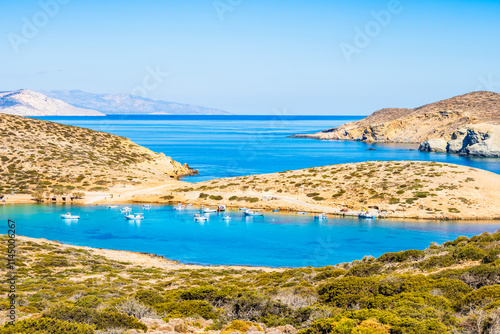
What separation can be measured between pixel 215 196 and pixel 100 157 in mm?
32730

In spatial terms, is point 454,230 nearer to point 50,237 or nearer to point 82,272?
point 82,272

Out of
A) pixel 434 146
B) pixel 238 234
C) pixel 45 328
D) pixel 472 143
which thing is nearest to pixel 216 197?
pixel 238 234

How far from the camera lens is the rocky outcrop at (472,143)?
15225 cm

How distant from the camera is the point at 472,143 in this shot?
158 metres

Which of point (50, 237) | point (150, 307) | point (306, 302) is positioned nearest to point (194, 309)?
point (150, 307)

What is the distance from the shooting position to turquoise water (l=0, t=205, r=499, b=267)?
4591 cm

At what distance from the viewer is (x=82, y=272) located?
3180 centimetres

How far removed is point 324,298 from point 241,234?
3536cm

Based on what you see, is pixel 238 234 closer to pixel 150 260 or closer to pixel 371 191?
pixel 150 260

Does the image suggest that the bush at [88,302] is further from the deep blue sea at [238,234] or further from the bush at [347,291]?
the deep blue sea at [238,234]

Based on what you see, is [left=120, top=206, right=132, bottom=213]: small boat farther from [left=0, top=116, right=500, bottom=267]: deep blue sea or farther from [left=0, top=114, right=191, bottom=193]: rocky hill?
[left=0, top=114, right=191, bottom=193]: rocky hill

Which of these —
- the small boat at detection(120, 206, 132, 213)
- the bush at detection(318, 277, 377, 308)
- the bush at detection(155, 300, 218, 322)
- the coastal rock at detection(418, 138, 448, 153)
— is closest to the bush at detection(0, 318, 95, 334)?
the bush at detection(155, 300, 218, 322)

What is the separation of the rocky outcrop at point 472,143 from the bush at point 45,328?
525 feet

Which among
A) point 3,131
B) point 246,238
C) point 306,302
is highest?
point 3,131
